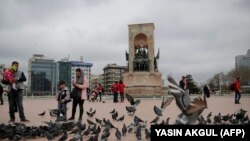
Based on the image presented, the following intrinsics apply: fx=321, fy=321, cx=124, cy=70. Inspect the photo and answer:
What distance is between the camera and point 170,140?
3477 mm

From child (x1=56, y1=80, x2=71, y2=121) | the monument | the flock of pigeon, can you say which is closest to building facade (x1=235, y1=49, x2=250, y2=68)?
the monument

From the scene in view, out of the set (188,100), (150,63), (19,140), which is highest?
(150,63)

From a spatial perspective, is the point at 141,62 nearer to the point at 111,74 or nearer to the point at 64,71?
the point at 111,74

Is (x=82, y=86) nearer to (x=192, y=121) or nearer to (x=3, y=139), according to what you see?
(x=3, y=139)

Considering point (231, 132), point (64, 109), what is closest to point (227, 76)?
point (64, 109)

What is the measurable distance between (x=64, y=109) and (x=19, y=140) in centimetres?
328

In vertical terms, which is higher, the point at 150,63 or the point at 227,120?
the point at 150,63

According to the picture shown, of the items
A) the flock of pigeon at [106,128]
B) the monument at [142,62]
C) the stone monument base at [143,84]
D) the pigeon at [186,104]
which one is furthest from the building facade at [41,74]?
the pigeon at [186,104]

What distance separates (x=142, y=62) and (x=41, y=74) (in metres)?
85.5

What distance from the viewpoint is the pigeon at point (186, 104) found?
4.86 metres

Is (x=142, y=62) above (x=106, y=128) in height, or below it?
above

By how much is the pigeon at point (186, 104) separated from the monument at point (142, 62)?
89.2 feet

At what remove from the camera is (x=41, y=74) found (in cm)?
11312

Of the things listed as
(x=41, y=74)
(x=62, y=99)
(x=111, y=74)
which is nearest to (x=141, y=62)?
(x=62, y=99)
